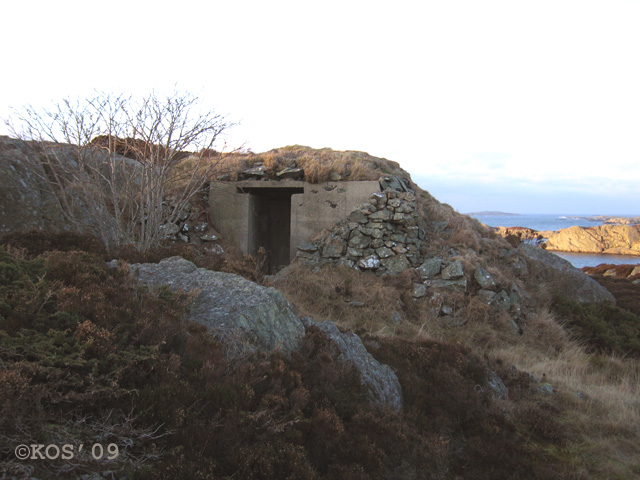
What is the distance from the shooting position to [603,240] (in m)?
39.9

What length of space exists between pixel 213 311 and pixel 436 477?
8.66ft

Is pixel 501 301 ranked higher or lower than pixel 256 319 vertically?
lower

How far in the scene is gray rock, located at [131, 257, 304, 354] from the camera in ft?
14.0

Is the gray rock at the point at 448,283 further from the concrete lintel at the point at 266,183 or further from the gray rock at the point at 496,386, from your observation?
the concrete lintel at the point at 266,183

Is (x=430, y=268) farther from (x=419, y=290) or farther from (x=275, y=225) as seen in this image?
(x=275, y=225)

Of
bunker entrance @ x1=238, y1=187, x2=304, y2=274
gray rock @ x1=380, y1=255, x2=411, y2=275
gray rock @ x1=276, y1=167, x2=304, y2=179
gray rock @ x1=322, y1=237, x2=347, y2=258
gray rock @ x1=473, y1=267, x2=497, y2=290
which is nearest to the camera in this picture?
gray rock @ x1=473, y1=267, x2=497, y2=290

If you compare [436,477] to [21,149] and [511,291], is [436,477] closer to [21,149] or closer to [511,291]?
[511,291]

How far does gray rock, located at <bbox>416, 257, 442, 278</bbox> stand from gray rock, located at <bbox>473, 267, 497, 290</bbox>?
0.83m

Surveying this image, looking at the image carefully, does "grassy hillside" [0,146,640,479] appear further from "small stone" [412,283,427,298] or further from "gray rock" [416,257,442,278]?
"gray rock" [416,257,442,278]

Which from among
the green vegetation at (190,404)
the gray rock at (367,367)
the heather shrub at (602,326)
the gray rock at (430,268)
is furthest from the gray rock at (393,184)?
the green vegetation at (190,404)

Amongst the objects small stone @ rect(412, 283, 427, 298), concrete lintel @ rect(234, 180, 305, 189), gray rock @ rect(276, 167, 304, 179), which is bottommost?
small stone @ rect(412, 283, 427, 298)

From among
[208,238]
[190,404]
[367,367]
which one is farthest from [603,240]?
[190,404]

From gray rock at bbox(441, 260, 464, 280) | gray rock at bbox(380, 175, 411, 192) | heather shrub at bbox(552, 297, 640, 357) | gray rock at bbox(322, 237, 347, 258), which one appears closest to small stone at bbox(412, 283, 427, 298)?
gray rock at bbox(441, 260, 464, 280)

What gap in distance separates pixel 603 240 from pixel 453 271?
39114 millimetres
